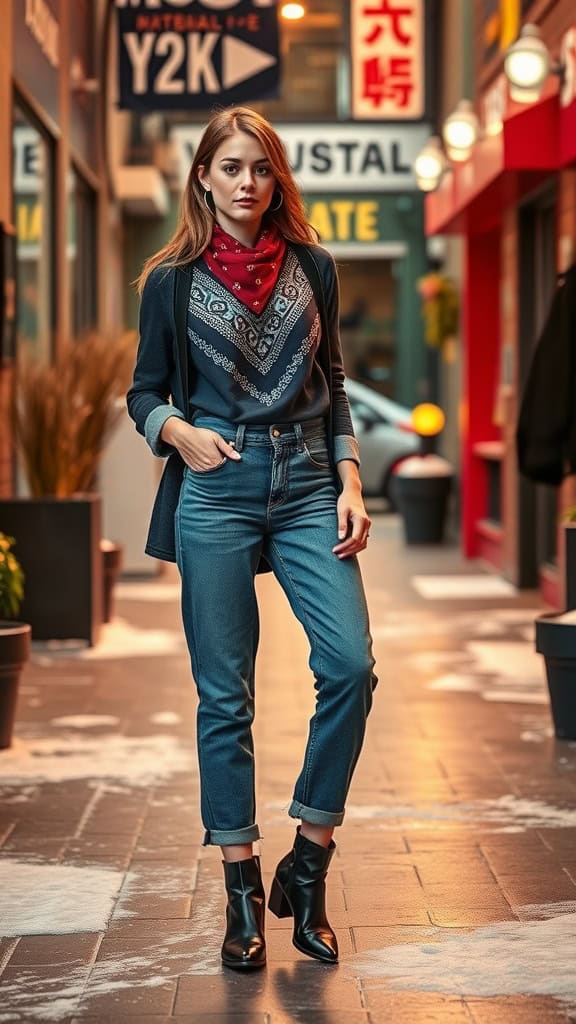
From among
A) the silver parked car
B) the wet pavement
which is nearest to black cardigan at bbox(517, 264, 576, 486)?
the wet pavement

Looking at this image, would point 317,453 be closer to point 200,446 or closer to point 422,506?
point 200,446

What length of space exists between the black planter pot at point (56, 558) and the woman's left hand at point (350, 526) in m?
4.90

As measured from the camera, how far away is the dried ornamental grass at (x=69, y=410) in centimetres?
842

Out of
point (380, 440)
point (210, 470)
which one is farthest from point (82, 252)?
point (210, 470)

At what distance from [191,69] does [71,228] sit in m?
3.12

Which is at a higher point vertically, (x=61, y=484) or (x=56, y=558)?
(x=61, y=484)

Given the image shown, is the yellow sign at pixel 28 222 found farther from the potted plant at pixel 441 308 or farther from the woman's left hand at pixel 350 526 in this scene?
the woman's left hand at pixel 350 526

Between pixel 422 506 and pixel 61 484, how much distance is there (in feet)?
22.8

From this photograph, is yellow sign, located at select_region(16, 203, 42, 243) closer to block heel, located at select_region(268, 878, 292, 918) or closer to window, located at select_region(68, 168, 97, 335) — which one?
window, located at select_region(68, 168, 97, 335)

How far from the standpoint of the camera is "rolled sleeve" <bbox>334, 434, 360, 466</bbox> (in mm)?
3762

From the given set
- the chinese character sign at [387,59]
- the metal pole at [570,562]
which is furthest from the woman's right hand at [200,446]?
the chinese character sign at [387,59]

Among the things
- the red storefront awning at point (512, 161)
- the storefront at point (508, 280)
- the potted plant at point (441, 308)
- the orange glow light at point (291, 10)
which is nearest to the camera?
the red storefront awning at point (512, 161)

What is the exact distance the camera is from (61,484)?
28.6ft

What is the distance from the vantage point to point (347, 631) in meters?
3.58
